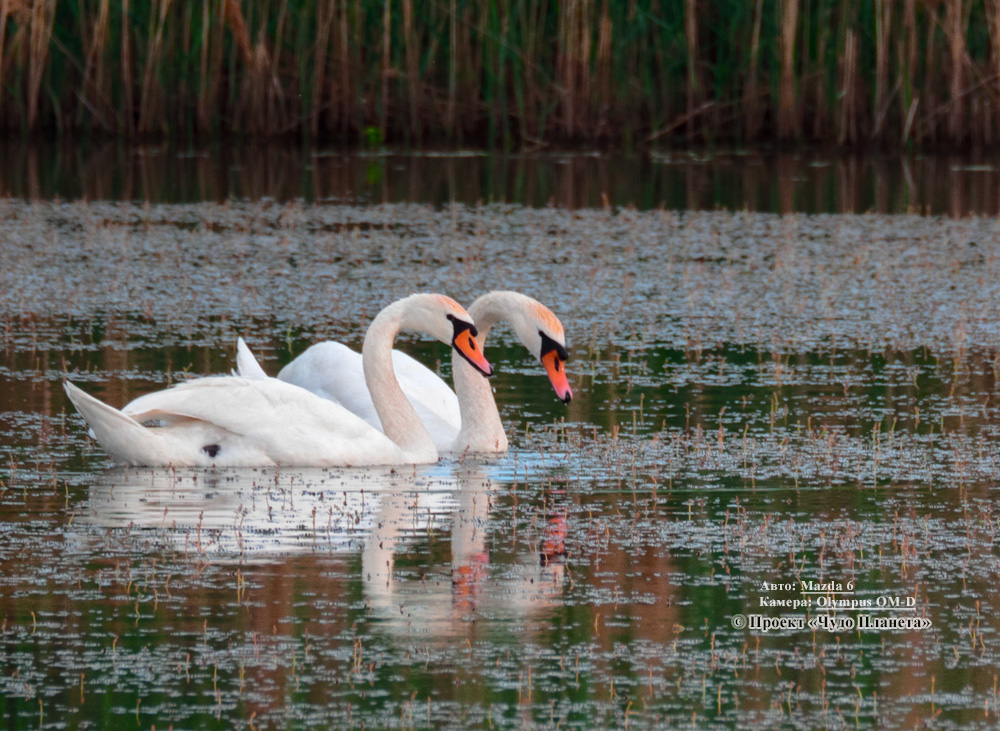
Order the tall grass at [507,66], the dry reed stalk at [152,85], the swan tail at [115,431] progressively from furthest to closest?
1. the tall grass at [507,66]
2. the dry reed stalk at [152,85]
3. the swan tail at [115,431]

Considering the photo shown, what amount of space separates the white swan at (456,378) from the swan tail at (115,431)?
1006 mm

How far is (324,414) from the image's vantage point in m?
8.34

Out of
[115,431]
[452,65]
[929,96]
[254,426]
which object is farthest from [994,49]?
[115,431]

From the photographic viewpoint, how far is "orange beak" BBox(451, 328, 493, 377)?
8.49 m

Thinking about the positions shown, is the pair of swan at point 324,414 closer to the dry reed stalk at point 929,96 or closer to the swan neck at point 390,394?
the swan neck at point 390,394

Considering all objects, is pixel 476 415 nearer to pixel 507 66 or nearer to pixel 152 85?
pixel 152 85

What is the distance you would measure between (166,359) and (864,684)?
20.0 ft

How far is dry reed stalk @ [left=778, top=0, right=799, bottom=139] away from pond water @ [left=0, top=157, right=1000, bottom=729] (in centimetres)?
727

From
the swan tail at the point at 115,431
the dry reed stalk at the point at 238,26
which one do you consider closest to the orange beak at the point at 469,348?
the swan tail at the point at 115,431

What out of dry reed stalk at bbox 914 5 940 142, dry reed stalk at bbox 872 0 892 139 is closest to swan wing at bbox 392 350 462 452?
dry reed stalk at bbox 872 0 892 139

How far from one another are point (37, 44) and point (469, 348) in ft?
44.2

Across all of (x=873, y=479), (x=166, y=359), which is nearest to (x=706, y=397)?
(x=873, y=479)

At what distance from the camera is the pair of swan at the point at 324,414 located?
8156 mm

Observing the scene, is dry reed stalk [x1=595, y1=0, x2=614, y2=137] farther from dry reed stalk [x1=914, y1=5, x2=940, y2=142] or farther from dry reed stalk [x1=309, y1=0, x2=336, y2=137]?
dry reed stalk [x1=914, y1=5, x2=940, y2=142]
